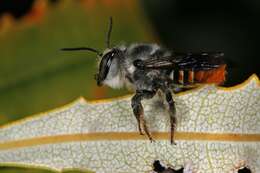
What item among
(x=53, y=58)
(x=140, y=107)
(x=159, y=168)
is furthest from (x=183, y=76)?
(x=53, y=58)

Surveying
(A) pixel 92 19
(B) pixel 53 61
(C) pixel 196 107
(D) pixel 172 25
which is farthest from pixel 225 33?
(C) pixel 196 107

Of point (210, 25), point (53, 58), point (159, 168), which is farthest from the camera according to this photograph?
point (210, 25)

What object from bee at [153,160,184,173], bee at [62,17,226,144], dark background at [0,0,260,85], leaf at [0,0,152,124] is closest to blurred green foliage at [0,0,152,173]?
leaf at [0,0,152,124]

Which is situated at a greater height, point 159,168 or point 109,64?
point 109,64

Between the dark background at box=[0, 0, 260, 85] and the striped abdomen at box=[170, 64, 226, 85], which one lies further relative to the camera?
the dark background at box=[0, 0, 260, 85]

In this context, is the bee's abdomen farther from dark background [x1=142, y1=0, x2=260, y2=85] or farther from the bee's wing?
dark background [x1=142, y1=0, x2=260, y2=85]

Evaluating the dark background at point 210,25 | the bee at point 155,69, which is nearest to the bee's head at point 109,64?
the bee at point 155,69

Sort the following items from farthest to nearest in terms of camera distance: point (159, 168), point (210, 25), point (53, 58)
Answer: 1. point (210, 25)
2. point (53, 58)
3. point (159, 168)

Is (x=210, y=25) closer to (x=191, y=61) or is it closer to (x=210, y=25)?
(x=210, y=25)
